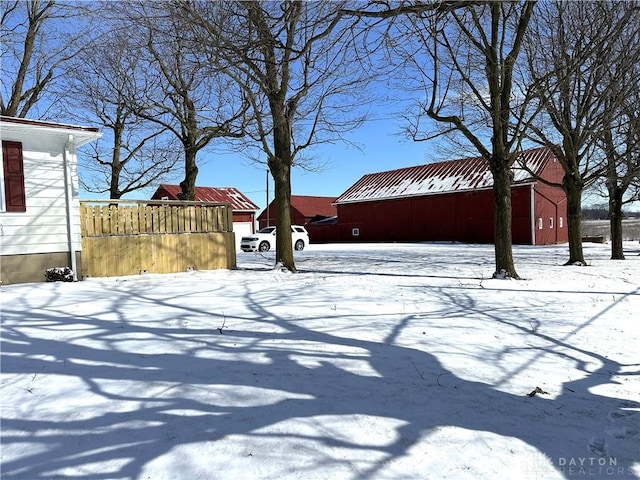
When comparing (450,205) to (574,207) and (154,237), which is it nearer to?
(574,207)

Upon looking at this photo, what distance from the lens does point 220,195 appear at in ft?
128

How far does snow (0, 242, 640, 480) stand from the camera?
2.80 meters

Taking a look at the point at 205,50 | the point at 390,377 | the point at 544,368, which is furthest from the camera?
the point at 205,50

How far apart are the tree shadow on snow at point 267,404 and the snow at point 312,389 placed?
2cm

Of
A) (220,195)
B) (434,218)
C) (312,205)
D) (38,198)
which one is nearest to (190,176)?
(38,198)

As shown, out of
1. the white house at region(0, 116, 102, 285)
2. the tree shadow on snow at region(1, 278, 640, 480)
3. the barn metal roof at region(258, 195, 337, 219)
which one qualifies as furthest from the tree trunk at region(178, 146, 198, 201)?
the barn metal roof at region(258, 195, 337, 219)

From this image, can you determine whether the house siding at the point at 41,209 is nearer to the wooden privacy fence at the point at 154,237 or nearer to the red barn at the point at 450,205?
the wooden privacy fence at the point at 154,237

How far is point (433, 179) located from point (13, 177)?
30.5 metres

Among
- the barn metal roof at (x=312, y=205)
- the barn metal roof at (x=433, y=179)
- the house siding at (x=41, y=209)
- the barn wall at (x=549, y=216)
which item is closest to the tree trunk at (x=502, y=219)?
the house siding at (x=41, y=209)

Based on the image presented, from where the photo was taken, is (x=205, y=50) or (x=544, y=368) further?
(x=205, y=50)

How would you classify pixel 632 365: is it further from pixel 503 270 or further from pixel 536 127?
pixel 536 127

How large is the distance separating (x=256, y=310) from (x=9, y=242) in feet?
18.7

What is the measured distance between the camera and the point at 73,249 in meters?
9.34

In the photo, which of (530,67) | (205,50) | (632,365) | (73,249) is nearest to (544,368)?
(632,365)
